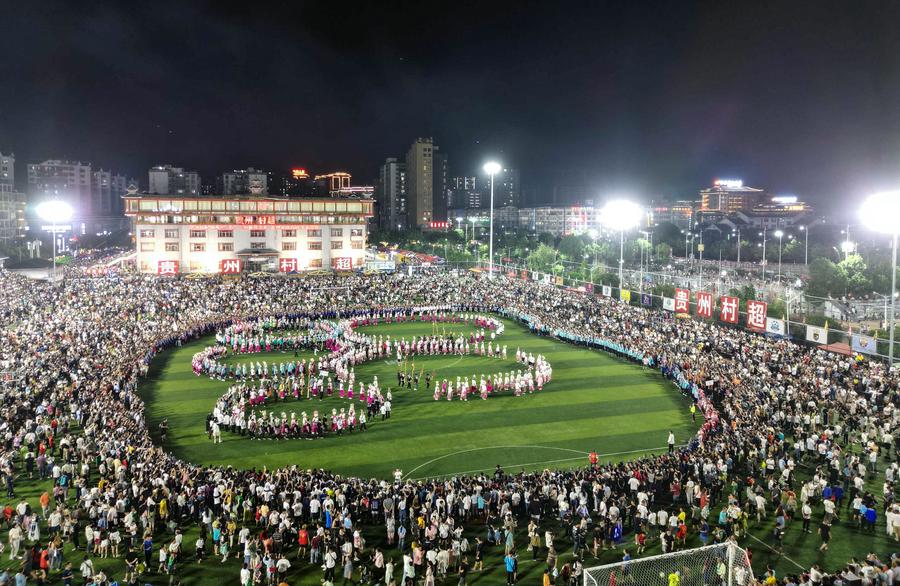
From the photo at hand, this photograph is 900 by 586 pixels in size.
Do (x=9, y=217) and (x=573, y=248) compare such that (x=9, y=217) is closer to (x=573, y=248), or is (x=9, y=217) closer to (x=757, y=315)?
(x=573, y=248)

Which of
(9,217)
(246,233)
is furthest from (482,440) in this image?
(9,217)

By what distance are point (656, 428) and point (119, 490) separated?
1934cm

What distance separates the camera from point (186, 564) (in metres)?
14.9

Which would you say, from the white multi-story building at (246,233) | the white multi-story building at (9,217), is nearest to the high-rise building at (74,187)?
the white multi-story building at (9,217)

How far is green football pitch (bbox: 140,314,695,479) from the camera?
71.4 feet

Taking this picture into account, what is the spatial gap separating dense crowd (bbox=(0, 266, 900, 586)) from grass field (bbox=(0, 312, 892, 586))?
0.38 meters

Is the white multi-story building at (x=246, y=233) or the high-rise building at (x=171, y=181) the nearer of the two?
the white multi-story building at (x=246, y=233)

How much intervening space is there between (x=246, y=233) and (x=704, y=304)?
A: 56.4 metres

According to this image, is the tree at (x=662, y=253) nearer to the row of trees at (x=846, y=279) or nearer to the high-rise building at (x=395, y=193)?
the row of trees at (x=846, y=279)

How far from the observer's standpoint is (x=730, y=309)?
36.8 m

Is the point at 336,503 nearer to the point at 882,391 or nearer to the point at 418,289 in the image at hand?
the point at 882,391

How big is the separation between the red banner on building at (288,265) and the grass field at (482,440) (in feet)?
135

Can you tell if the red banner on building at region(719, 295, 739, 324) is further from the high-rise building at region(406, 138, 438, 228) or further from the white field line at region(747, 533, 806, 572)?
the high-rise building at region(406, 138, 438, 228)

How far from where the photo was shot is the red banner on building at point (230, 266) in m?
71.4
